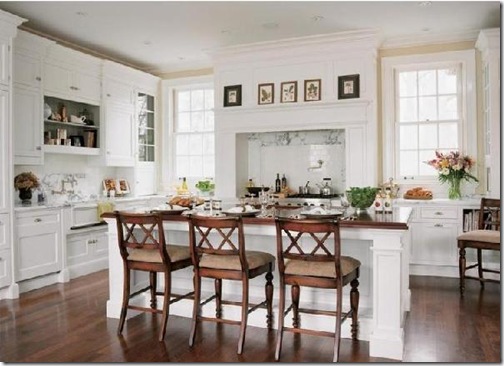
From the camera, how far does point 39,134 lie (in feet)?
18.2

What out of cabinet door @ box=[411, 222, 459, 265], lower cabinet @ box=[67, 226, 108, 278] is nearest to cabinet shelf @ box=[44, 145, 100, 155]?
lower cabinet @ box=[67, 226, 108, 278]

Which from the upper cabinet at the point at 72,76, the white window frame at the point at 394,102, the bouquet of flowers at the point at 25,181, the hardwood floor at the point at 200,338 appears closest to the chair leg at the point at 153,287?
the hardwood floor at the point at 200,338

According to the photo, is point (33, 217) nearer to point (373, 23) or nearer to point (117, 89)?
point (117, 89)

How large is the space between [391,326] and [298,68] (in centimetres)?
399

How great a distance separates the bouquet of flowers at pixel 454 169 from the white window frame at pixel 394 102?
20cm

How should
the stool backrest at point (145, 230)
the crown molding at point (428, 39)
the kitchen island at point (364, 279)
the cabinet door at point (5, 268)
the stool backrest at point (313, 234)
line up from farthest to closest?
the crown molding at point (428, 39) → the cabinet door at point (5, 268) → the stool backrest at point (145, 230) → the kitchen island at point (364, 279) → the stool backrest at point (313, 234)

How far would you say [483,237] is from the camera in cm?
485

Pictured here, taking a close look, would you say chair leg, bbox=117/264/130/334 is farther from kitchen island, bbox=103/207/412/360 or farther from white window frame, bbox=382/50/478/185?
white window frame, bbox=382/50/478/185

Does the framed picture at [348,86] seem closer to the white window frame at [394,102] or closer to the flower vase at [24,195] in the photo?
the white window frame at [394,102]

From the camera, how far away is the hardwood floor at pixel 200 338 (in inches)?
129

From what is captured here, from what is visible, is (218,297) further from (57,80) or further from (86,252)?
(57,80)

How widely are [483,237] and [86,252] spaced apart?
4444 millimetres

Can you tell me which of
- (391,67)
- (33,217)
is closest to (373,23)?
(391,67)

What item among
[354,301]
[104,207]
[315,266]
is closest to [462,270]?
[354,301]
